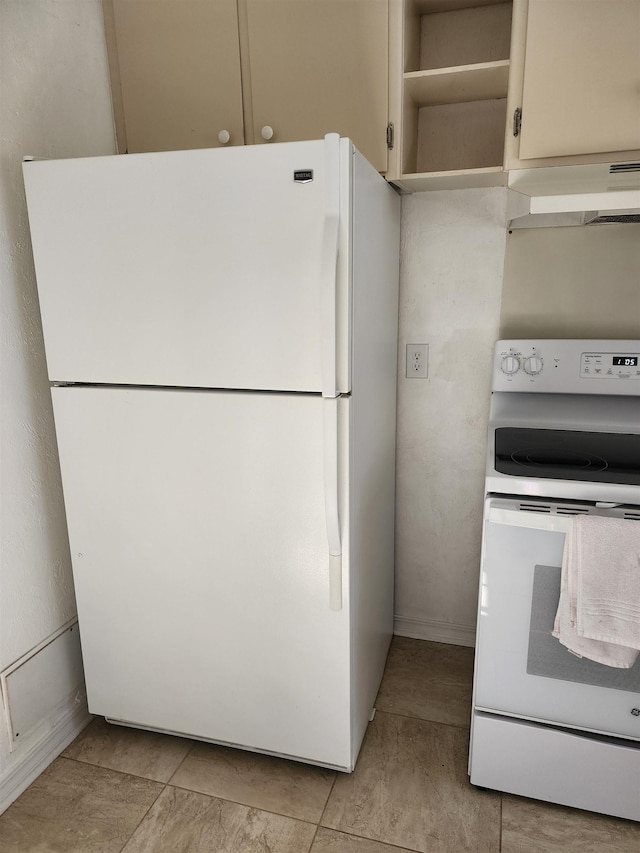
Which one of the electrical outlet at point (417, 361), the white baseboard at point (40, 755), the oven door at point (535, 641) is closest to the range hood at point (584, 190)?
the electrical outlet at point (417, 361)

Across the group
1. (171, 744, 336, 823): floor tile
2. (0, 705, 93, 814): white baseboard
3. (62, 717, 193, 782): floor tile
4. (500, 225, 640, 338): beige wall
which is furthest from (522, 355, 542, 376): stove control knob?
(0, 705, 93, 814): white baseboard

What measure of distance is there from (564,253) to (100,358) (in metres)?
1.38

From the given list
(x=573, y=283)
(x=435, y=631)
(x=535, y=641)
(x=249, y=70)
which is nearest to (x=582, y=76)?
(x=573, y=283)

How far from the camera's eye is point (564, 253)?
5.97 feet

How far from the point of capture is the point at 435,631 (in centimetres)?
223

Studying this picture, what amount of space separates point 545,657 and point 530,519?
34 cm

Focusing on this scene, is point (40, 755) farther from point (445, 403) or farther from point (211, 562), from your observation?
point (445, 403)

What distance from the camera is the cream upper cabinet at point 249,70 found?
5.13 feet

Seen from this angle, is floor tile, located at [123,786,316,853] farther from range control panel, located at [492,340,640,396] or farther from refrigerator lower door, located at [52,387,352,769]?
range control panel, located at [492,340,640,396]

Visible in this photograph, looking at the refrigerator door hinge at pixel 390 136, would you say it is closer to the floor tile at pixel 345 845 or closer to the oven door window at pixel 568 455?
the oven door window at pixel 568 455

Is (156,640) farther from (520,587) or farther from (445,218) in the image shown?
(445,218)

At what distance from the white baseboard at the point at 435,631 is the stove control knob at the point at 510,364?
0.96 metres

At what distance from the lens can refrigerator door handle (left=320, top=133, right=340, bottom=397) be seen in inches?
47.6

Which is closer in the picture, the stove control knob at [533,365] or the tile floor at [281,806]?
the tile floor at [281,806]
